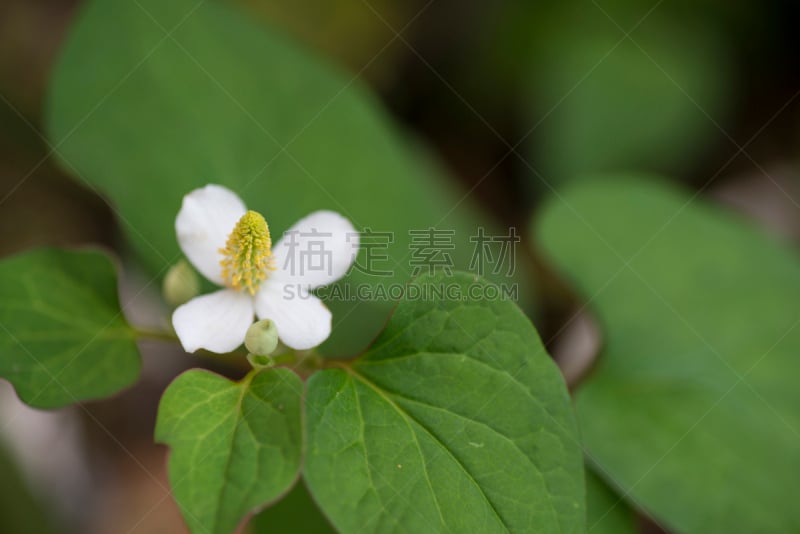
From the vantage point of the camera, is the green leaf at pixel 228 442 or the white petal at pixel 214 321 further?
the white petal at pixel 214 321

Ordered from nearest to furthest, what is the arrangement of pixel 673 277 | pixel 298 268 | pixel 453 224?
pixel 298 268 < pixel 673 277 < pixel 453 224

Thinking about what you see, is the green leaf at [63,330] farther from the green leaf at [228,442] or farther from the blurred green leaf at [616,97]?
the blurred green leaf at [616,97]

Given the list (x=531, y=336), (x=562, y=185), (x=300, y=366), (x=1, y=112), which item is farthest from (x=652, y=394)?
(x=1, y=112)

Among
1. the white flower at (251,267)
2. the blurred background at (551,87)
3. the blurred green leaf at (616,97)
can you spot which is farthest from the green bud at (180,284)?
the blurred green leaf at (616,97)

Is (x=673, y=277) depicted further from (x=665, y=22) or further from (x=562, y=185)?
(x=665, y=22)

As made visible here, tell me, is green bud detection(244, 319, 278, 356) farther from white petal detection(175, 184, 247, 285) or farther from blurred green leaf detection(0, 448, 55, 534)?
blurred green leaf detection(0, 448, 55, 534)

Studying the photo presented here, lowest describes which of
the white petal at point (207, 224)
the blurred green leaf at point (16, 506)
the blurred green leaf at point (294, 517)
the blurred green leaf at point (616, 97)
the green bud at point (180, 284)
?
the blurred green leaf at point (16, 506)

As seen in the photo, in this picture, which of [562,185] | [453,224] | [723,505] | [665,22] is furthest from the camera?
[665,22]
